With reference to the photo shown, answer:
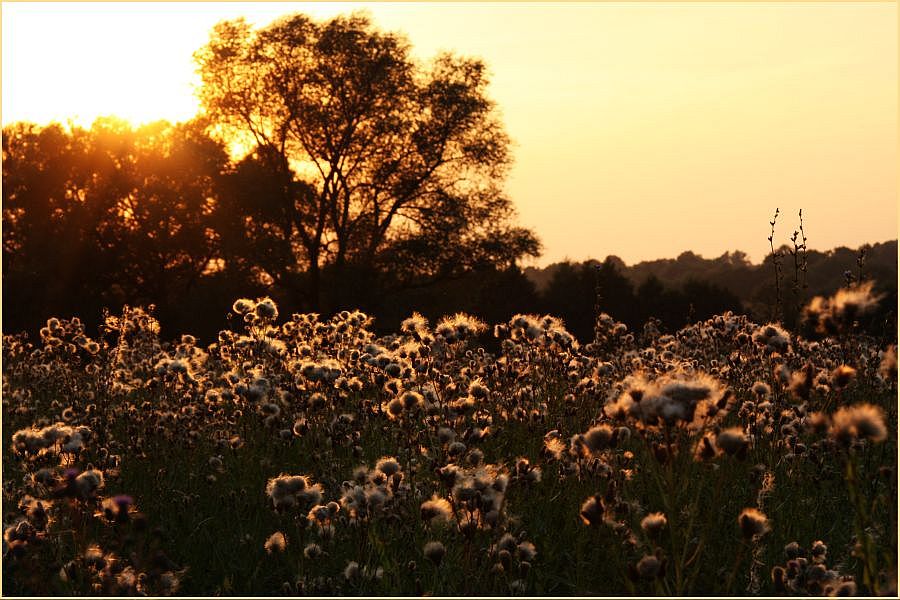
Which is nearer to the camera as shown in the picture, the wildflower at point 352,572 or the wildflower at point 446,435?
the wildflower at point 352,572

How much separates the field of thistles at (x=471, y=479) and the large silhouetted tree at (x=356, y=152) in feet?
84.4

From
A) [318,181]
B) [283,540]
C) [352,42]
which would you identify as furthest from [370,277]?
[283,540]

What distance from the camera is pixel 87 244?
128 ft

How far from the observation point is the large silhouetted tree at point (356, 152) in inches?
1407

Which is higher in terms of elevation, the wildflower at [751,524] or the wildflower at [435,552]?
the wildflower at [751,524]

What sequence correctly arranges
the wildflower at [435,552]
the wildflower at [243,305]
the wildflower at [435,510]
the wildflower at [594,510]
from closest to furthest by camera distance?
1. the wildflower at [594,510]
2. the wildflower at [435,552]
3. the wildflower at [435,510]
4. the wildflower at [243,305]

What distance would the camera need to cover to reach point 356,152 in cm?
3647

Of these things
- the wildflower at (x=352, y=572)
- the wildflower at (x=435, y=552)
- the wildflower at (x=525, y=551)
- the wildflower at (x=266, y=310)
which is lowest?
the wildflower at (x=352, y=572)

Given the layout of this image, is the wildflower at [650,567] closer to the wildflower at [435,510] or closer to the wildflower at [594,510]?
the wildflower at [594,510]

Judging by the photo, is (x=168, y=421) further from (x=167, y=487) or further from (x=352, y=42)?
(x=352, y=42)

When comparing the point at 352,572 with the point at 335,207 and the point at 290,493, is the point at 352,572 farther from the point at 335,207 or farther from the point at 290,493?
the point at 335,207

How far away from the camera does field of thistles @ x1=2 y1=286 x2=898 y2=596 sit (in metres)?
4.11

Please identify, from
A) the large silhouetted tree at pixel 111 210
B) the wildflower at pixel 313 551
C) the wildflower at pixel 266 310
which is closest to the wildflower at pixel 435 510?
the wildflower at pixel 313 551

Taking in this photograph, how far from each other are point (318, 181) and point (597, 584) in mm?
34009
